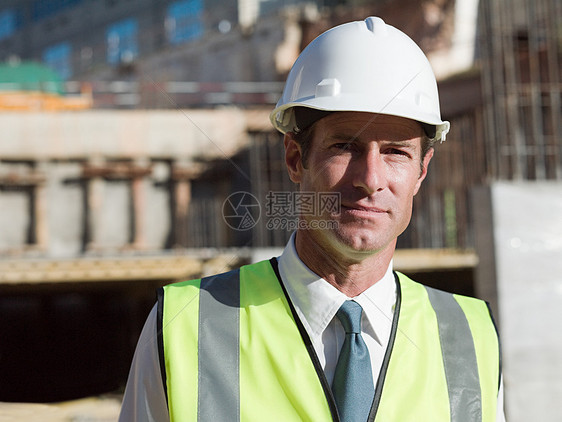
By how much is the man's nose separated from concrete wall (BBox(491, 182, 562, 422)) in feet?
15.6

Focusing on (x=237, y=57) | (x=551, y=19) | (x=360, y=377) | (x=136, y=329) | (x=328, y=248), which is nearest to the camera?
(x=360, y=377)

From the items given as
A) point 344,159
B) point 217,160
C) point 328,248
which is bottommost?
point 328,248

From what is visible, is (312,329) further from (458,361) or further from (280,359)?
(458,361)

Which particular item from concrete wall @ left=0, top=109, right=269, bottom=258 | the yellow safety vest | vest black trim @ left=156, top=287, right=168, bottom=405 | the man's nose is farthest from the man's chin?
concrete wall @ left=0, top=109, right=269, bottom=258

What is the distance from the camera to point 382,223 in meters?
1.72

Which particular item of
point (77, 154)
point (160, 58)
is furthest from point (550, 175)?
point (160, 58)

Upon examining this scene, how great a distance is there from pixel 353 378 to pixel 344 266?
0.33m

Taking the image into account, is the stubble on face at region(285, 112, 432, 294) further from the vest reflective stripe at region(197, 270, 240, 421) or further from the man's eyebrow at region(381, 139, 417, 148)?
the vest reflective stripe at region(197, 270, 240, 421)

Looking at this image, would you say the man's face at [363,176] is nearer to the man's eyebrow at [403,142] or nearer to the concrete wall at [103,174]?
the man's eyebrow at [403,142]

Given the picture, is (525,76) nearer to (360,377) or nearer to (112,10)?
(360,377)

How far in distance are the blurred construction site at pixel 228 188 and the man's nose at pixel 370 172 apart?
5.44 ft

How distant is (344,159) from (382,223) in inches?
8.0

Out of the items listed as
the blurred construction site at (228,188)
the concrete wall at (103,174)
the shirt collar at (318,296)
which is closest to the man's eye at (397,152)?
the shirt collar at (318,296)

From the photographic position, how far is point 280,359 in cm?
164
